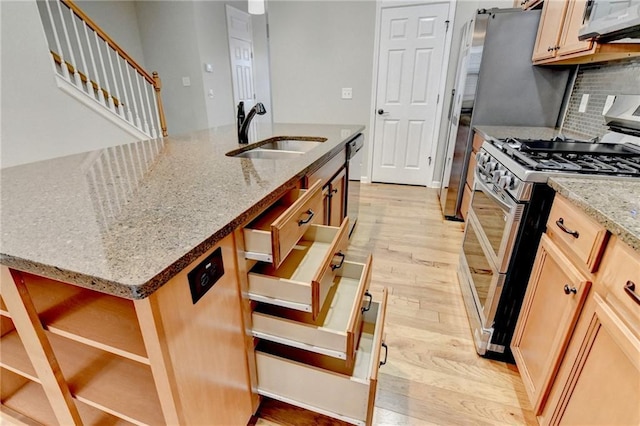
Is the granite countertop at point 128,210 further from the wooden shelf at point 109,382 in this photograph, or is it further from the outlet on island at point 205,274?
the wooden shelf at point 109,382

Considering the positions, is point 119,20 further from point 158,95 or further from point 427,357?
point 427,357

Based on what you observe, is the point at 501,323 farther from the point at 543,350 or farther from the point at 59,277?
the point at 59,277

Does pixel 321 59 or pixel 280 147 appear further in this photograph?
pixel 321 59

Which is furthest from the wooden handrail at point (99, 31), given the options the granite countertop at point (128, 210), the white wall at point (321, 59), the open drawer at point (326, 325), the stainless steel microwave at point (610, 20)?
the stainless steel microwave at point (610, 20)

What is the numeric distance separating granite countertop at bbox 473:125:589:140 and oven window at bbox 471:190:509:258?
474mm

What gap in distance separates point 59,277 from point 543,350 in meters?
1.41

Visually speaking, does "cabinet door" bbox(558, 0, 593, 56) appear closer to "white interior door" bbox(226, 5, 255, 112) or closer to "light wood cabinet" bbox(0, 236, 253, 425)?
"light wood cabinet" bbox(0, 236, 253, 425)

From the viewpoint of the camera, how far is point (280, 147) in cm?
210

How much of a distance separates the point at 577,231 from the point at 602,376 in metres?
0.39

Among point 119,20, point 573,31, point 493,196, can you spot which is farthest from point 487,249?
point 119,20

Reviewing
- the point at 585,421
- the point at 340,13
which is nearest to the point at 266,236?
the point at 585,421

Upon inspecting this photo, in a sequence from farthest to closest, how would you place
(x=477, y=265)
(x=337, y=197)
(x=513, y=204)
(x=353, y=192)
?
(x=353, y=192), (x=337, y=197), (x=477, y=265), (x=513, y=204)

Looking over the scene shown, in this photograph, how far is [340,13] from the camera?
3.55 metres

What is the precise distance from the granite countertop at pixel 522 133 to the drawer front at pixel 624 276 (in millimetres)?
1252
